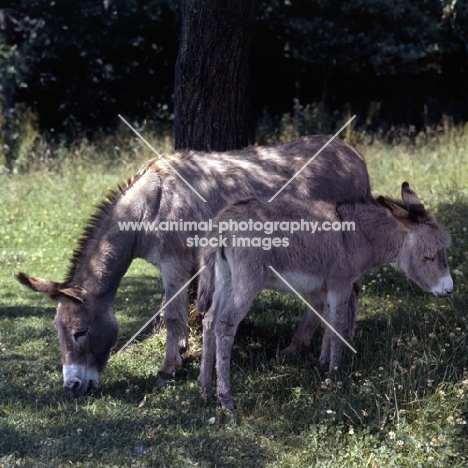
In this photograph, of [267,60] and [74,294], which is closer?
[74,294]

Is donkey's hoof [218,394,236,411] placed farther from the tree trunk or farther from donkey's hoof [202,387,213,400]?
the tree trunk

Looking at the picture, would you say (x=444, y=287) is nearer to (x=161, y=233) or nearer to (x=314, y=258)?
(x=314, y=258)

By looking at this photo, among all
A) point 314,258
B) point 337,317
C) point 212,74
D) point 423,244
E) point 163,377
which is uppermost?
point 212,74

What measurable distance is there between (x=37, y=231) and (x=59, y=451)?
248 inches

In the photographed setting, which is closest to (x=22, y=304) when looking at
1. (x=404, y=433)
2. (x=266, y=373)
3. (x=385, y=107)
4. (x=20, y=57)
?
(x=266, y=373)

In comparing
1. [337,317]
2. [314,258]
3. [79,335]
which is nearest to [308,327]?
[337,317]

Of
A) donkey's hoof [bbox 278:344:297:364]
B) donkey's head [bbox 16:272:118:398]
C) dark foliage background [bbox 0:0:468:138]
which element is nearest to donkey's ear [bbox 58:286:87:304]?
donkey's head [bbox 16:272:118:398]

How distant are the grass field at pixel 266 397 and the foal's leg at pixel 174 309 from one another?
136 mm

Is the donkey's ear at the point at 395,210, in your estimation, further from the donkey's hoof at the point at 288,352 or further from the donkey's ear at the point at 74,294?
the donkey's ear at the point at 74,294

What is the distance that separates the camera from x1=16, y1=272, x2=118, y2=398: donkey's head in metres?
5.59

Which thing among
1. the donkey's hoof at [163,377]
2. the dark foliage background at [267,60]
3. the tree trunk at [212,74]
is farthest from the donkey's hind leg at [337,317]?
the dark foliage background at [267,60]

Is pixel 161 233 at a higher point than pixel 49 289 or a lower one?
higher

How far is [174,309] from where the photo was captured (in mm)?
5969

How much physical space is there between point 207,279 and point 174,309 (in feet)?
1.38
